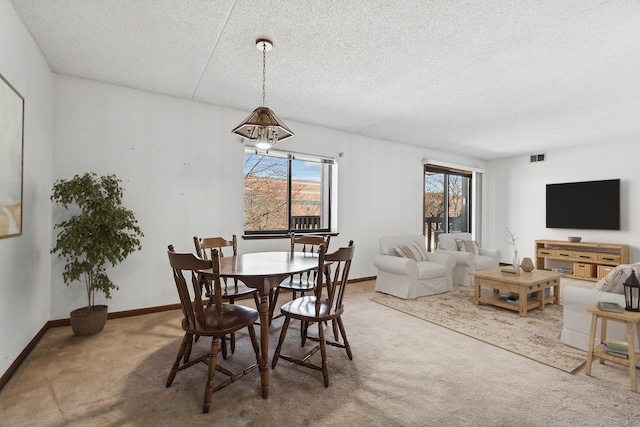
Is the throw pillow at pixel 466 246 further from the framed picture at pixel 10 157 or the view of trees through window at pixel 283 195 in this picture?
the framed picture at pixel 10 157

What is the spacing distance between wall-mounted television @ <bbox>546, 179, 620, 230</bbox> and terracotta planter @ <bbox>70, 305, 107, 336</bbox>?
764 centimetres

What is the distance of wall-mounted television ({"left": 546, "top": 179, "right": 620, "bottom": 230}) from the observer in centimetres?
557

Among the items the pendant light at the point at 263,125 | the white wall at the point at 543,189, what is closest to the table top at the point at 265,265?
the pendant light at the point at 263,125

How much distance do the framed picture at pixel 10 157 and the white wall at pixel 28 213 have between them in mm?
96

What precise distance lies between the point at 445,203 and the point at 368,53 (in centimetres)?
505

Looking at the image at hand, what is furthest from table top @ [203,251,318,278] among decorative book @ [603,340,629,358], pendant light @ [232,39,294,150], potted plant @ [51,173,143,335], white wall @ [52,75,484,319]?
decorative book @ [603,340,629,358]

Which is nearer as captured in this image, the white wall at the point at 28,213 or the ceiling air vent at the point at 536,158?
the white wall at the point at 28,213

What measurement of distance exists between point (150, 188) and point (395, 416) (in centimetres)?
334

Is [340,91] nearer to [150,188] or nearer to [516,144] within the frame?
[150,188]

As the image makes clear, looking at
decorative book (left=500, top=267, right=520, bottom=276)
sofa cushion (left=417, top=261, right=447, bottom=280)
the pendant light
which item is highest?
the pendant light

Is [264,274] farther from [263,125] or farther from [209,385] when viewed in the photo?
[263,125]

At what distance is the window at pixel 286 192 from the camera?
458 cm

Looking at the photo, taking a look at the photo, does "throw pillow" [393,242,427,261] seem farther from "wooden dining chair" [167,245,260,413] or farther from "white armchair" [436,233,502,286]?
"wooden dining chair" [167,245,260,413]

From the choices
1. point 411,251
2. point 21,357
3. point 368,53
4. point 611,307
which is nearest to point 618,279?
point 611,307
